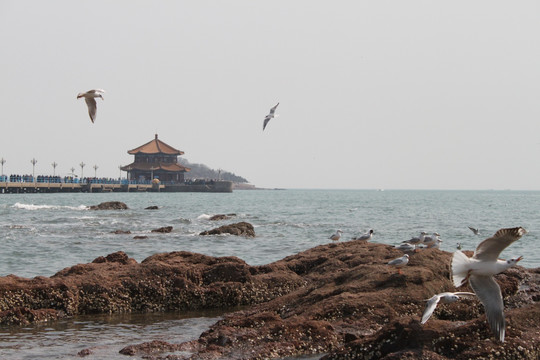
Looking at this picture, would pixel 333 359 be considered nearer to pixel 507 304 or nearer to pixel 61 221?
pixel 507 304

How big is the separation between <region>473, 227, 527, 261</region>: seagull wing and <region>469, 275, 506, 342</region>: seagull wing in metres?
0.27

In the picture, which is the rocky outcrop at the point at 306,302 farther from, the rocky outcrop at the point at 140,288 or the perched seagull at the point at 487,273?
the perched seagull at the point at 487,273

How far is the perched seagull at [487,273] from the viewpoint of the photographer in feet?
20.3

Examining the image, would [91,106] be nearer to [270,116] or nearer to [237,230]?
[270,116]

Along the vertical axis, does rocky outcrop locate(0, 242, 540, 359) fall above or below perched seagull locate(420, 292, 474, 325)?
below

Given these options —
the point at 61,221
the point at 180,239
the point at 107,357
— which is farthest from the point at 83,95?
the point at 61,221

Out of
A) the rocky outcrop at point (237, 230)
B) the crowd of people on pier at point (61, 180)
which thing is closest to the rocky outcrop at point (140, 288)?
the rocky outcrop at point (237, 230)

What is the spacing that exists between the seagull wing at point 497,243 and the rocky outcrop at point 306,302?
729 millimetres

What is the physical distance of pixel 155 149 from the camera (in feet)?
341

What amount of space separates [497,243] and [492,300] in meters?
0.70

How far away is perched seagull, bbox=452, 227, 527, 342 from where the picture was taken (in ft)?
20.3

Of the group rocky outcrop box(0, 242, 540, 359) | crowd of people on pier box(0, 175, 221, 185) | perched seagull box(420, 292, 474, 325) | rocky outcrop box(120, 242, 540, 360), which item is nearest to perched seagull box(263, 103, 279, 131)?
rocky outcrop box(0, 242, 540, 359)

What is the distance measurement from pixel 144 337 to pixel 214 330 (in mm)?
1199

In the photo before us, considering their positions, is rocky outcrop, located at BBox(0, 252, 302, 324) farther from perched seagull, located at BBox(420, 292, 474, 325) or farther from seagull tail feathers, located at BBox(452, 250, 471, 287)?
seagull tail feathers, located at BBox(452, 250, 471, 287)
